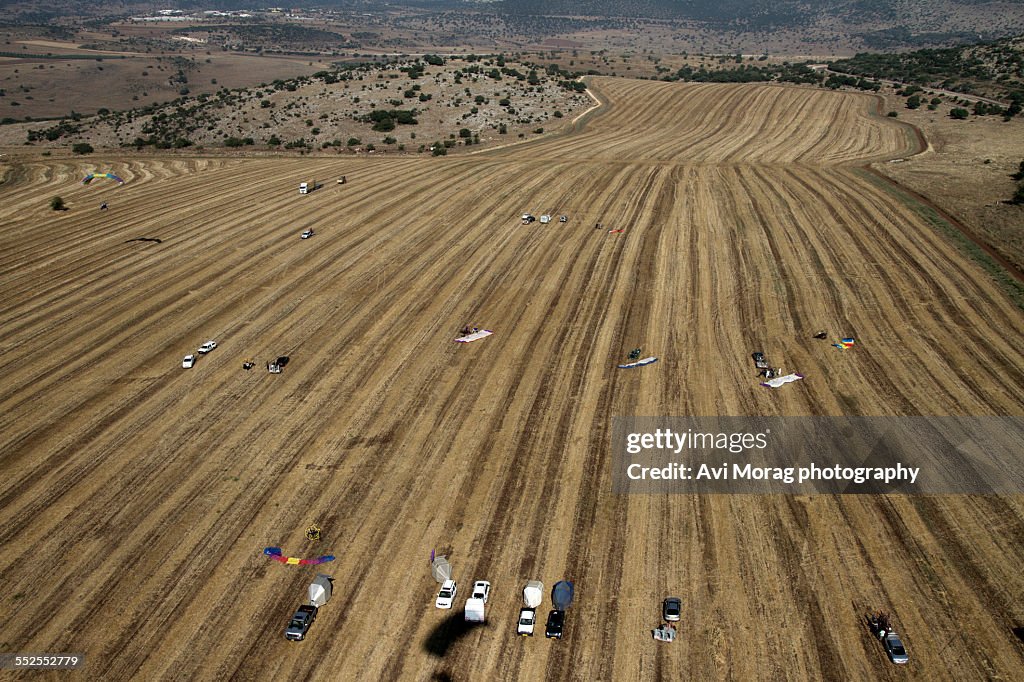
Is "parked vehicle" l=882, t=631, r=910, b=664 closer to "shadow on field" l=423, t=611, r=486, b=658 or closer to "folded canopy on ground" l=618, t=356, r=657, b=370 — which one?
"shadow on field" l=423, t=611, r=486, b=658

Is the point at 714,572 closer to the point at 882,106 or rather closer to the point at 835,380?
the point at 835,380

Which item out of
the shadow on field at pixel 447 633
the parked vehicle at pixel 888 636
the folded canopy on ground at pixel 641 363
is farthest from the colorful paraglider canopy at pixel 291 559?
the parked vehicle at pixel 888 636

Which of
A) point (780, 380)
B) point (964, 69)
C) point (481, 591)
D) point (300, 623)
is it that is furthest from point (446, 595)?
point (964, 69)

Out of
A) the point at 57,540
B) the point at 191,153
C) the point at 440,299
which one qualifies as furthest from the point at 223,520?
the point at 191,153

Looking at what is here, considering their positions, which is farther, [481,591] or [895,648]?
[481,591]

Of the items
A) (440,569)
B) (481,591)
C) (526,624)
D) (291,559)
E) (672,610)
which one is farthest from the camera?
(291,559)

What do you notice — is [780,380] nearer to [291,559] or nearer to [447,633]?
[447,633]

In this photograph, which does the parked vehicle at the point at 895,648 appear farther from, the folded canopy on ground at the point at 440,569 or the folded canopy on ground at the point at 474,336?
the folded canopy on ground at the point at 474,336
